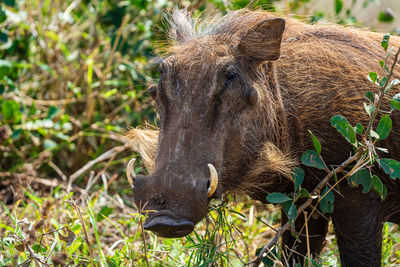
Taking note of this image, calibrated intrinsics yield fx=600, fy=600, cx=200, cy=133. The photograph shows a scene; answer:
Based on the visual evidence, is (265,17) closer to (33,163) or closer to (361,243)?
(361,243)

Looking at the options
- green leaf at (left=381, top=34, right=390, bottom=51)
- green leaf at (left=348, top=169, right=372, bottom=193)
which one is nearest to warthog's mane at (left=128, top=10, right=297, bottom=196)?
green leaf at (left=348, top=169, right=372, bottom=193)

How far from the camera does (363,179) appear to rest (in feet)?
8.50

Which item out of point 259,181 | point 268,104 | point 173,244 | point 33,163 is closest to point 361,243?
point 259,181

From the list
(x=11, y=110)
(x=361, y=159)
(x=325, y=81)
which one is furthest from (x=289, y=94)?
(x=11, y=110)

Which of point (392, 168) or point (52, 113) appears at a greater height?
point (392, 168)

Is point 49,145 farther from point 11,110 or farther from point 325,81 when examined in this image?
point 325,81

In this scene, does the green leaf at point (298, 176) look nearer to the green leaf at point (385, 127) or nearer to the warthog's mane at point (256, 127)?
the warthog's mane at point (256, 127)

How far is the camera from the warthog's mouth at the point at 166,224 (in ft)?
7.24

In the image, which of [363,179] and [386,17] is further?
[386,17]

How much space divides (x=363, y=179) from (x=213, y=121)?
0.70m

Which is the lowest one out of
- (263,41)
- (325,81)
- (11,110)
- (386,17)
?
(11,110)

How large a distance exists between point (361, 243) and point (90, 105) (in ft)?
9.71

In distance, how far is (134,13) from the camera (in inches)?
208

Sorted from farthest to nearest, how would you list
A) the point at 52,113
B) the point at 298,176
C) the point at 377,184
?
1. the point at 52,113
2. the point at 298,176
3. the point at 377,184
